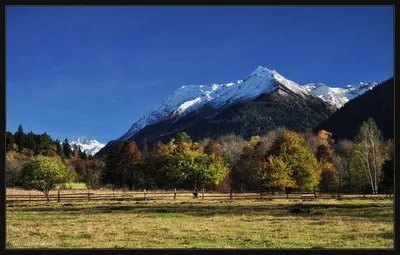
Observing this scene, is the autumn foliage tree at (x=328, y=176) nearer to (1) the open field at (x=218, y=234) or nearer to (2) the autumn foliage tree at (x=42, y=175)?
(2) the autumn foliage tree at (x=42, y=175)

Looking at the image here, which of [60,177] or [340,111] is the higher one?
[340,111]

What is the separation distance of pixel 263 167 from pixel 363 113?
14935cm

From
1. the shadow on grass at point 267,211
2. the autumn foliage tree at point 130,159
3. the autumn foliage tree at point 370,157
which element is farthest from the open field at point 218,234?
the autumn foliage tree at point 130,159

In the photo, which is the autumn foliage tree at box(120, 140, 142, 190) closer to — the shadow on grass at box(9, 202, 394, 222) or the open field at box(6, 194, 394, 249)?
the shadow on grass at box(9, 202, 394, 222)

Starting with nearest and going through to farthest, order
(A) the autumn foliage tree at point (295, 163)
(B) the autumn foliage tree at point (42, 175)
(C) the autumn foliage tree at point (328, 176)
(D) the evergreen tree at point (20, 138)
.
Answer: (B) the autumn foliage tree at point (42, 175) → (A) the autumn foliage tree at point (295, 163) → (C) the autumn foliage tree at point (328, 176) → (D) the evergreen tree at point (20, 138)

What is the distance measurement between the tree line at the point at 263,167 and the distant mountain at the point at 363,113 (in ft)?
242

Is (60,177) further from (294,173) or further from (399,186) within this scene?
(399,186)

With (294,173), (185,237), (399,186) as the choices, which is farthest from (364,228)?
(294,173)

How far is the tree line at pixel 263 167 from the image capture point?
158 ft

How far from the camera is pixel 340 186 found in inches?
2635

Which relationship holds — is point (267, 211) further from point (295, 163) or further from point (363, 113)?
point (363, 113)

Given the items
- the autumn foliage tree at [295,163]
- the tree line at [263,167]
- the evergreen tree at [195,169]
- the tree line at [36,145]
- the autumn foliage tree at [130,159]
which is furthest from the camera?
the tree line at [36,145]

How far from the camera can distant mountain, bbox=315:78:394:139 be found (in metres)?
164
